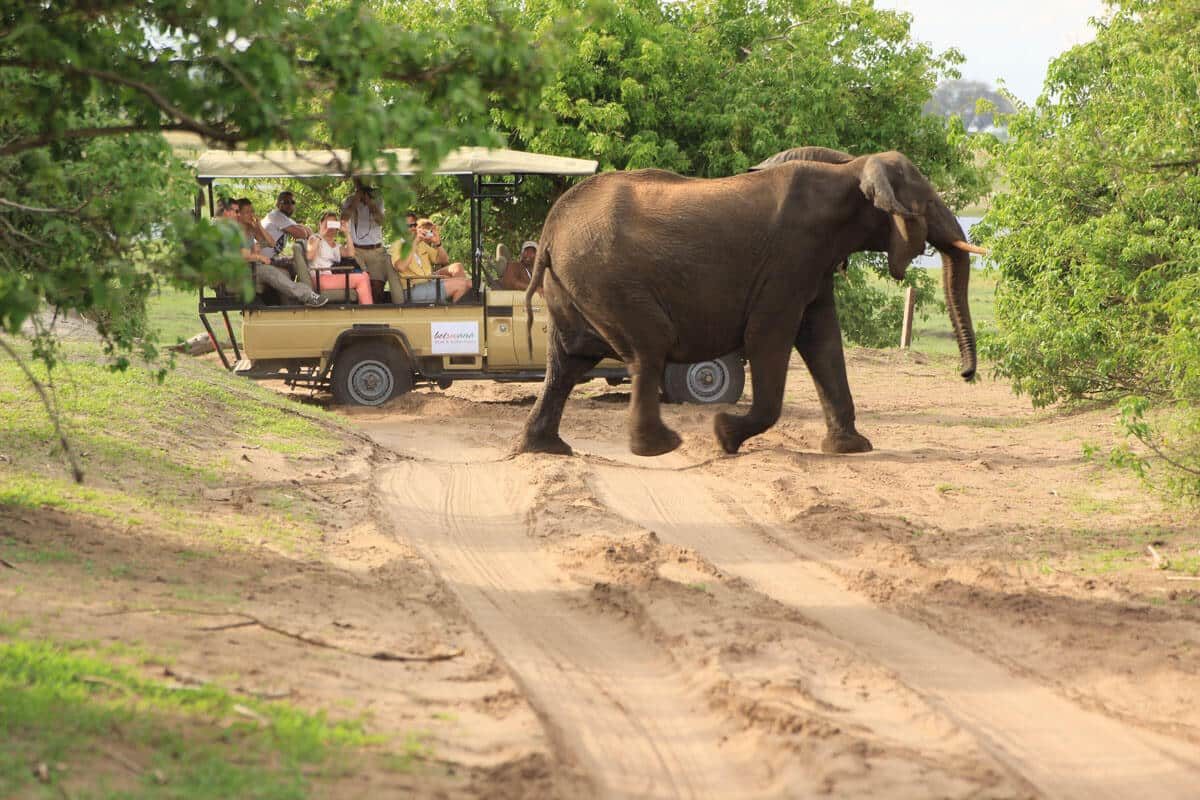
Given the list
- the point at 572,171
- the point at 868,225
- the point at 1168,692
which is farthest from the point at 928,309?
the point at 1168,692

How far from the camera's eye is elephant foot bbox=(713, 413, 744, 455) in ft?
41.2

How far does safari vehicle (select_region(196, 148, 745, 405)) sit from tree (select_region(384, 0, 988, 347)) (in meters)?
3.13

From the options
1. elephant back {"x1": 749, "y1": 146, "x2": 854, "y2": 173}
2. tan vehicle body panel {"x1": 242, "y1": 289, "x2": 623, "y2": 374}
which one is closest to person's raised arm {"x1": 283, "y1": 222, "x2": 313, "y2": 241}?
tan vehicle body panel {"x1": 242, "y1": 289, "x2": 623, "y2": 374}

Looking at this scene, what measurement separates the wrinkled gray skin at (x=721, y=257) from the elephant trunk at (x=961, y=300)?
13 mm

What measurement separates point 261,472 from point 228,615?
4825 millimetres

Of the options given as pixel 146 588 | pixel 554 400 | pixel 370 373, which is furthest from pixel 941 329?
pixel 146 588

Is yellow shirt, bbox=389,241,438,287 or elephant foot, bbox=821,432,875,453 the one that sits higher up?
A: yellow shirt, bbox=389,241,438,287

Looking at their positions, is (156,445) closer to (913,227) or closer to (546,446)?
(546,446)

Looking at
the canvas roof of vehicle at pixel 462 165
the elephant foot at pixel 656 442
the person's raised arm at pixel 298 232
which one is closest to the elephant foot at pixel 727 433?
the elephant foot at pixel 656 442

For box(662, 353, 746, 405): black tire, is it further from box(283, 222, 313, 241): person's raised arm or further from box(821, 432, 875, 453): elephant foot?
box(283, 222, 313, 241): person's raised arm

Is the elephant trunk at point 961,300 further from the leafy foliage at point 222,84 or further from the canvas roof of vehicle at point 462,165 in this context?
the leafy foliage at point 222,84

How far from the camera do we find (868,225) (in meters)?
12.4

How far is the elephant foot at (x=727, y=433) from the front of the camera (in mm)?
12555

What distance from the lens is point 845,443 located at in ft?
42.9
